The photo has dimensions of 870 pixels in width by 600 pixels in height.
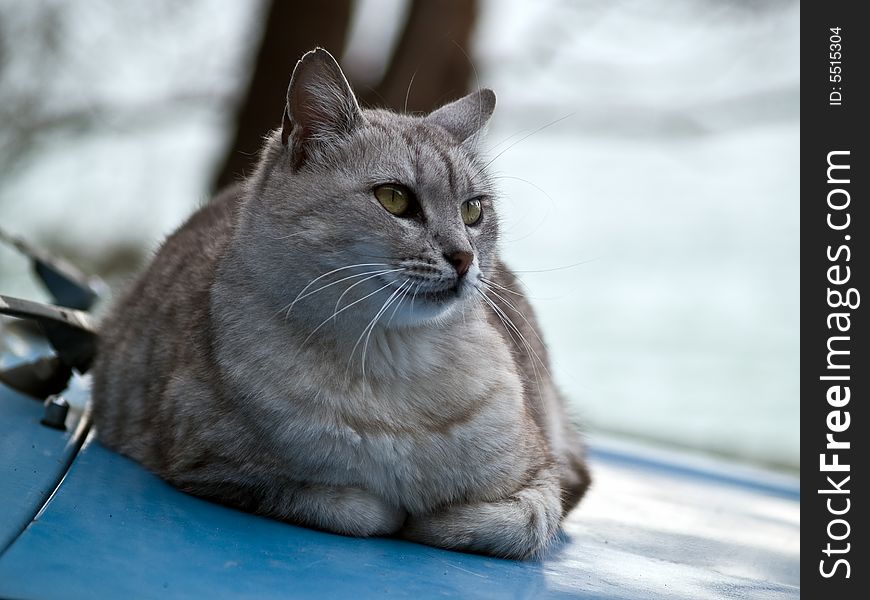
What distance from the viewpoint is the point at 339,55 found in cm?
462

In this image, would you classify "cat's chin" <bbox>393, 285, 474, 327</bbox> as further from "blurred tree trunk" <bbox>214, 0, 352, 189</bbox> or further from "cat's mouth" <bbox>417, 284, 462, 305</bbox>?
"blurred tree trunk" <bbox>214, 0, 352, 189</bbox>

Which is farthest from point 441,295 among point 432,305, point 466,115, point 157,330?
point 157,330

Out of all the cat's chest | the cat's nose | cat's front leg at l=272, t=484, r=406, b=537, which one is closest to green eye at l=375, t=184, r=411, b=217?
the cat's nose

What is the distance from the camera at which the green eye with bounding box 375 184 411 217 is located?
6.31 ft

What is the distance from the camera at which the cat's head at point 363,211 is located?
184 centimetres

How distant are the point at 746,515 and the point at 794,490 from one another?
78cm

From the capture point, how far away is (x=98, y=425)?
249 centimetres

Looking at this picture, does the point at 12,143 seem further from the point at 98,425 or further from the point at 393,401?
the point at 393,401

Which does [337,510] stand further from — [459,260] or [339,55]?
[339,55]

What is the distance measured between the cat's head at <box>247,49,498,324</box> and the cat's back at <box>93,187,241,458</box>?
283 millimetres

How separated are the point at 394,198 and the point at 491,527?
678 millimetres

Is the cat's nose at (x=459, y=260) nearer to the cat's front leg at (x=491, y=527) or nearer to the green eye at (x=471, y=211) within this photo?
the green eye at (x=471, y=211)

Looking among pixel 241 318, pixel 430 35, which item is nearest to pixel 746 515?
pixel 241 318

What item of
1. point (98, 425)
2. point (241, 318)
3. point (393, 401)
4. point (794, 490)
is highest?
point (241, 318)
